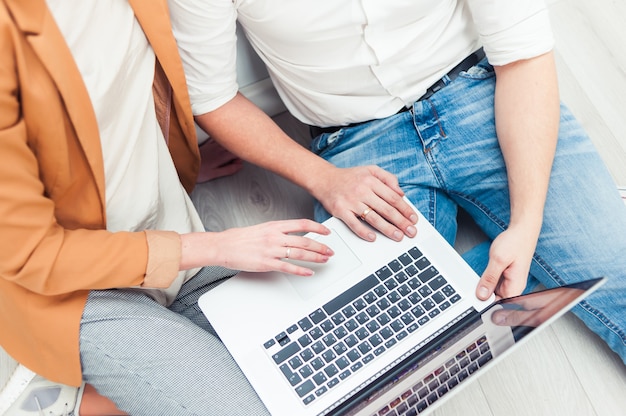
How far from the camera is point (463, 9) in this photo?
45.1 inches

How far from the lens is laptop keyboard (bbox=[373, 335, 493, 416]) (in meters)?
0.85

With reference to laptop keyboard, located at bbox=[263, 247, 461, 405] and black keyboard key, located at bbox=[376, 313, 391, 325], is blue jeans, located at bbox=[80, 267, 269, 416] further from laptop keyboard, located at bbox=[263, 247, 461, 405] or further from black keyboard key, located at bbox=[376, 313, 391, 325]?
black keyboard key, located at bbox=[376, 313, 391, 325]

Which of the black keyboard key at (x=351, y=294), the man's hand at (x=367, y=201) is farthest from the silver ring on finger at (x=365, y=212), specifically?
the black keyboard key at (x=351, y=294)

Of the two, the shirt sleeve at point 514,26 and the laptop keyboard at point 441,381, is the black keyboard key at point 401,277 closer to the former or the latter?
the laptop keyboard at point 441,381

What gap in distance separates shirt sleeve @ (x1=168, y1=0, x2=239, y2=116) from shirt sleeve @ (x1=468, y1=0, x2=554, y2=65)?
0.43 m

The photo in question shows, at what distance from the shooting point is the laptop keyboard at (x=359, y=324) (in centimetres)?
90

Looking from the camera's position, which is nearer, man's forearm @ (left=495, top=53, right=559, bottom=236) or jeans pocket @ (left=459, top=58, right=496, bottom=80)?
man's forearm @ (left=495, top=53, right=559, bottom=236)

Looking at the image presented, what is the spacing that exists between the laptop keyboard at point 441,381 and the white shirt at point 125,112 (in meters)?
0.46

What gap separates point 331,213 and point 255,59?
56 centimetres

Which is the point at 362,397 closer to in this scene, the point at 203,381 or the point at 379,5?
the point at 203,381

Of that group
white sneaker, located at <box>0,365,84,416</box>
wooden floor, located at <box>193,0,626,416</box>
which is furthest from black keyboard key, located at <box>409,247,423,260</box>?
white sneaker, located at <box>0,365,84,416</box>

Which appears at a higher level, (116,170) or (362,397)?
(116,170)

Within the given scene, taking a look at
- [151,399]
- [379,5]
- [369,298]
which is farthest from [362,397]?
[379,5]

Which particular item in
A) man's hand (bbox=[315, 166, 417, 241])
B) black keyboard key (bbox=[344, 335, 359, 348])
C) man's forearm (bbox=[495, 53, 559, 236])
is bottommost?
black keyboard key (bbox=[344, 335, 359, 348])
